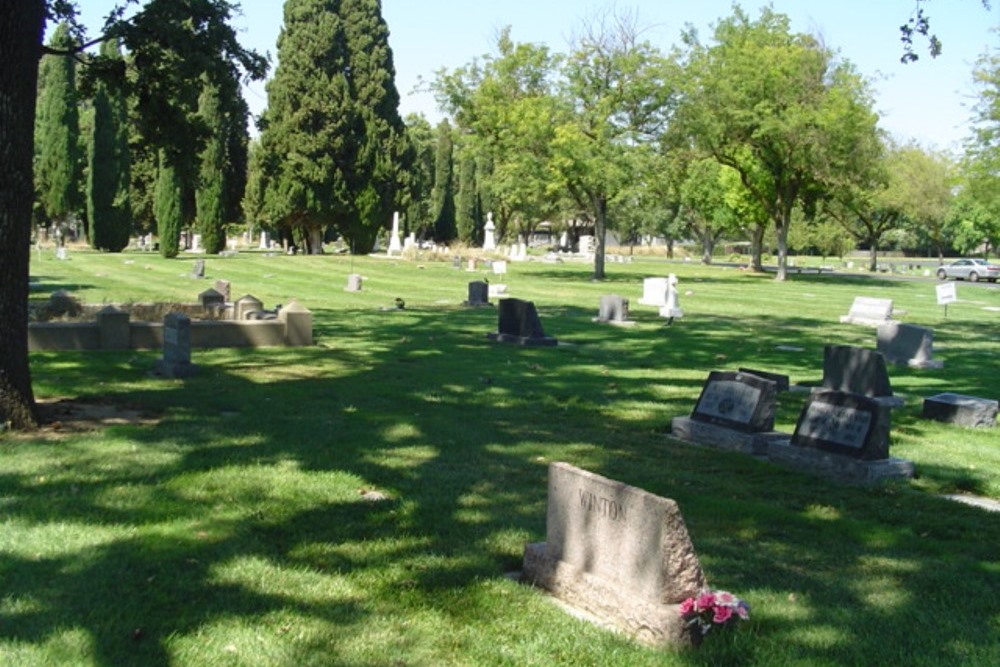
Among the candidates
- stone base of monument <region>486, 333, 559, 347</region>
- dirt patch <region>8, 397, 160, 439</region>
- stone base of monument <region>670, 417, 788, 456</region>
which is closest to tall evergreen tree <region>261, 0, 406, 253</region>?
stone base of monument <region>486, 333, 559, 347</region>

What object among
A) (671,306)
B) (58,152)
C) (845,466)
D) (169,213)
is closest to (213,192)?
(169,213)

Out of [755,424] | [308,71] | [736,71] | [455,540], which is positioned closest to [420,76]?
[308,71]

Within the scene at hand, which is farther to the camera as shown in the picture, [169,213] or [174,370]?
[169,213]

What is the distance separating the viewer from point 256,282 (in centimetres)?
3397

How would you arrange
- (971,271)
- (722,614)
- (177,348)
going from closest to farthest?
(722,614)
(177,348)
(971,271)

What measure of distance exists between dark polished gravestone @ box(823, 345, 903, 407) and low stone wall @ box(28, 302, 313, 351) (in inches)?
333

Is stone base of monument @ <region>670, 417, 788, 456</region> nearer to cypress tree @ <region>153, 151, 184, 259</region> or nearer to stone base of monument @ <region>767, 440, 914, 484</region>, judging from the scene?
stone base of monument @ <region>767, 440, 914, 484</region>

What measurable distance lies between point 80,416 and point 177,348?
3041 mm

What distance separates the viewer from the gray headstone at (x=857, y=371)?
12016mm

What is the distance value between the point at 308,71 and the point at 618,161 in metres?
21.2

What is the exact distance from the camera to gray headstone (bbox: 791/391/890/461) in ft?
27.4

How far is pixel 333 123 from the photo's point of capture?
53.1m

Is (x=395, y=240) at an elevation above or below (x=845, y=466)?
above

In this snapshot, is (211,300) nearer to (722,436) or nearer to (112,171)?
(722,436)
